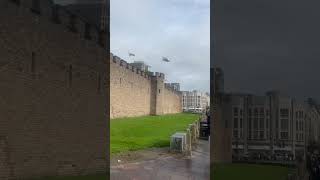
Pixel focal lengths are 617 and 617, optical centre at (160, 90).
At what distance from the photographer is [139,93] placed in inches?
933

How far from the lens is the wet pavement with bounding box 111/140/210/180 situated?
847 centimetres

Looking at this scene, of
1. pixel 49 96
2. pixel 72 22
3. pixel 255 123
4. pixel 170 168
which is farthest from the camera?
pixel 170 168

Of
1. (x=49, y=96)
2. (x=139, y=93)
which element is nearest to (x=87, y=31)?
(x=49, y=96)

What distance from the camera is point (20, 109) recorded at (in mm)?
8289

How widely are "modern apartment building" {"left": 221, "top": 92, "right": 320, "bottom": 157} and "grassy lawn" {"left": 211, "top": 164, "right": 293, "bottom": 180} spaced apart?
0.17 meters

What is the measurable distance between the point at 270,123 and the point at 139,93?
17.2m

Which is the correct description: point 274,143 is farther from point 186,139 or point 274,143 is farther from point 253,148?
point 186,139

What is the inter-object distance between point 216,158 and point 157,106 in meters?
16.1

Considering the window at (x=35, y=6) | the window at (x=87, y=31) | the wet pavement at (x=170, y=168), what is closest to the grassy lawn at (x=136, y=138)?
the wet pavement at (x=170, y=168)

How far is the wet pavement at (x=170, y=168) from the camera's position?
8469 millimetres

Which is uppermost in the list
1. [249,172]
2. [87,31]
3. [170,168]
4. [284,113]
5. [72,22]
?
[72,22]

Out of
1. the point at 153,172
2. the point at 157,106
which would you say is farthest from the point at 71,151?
the point at 157,106

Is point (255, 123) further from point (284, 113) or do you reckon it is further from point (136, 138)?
point (136, 138)

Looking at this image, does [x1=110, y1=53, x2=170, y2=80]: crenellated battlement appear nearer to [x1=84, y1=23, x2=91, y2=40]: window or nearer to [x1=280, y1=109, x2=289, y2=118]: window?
[x1=84, y1=23, x2=91, y2=40]: window
